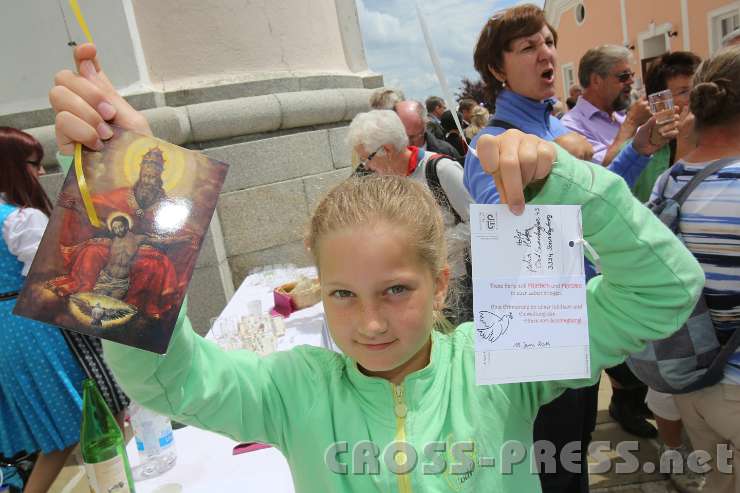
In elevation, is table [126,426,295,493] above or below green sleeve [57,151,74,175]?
below

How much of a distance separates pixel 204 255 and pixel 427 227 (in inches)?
125

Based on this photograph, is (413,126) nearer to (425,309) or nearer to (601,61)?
(601,61)

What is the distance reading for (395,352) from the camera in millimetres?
1145

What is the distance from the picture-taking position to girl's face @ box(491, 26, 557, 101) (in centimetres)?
222

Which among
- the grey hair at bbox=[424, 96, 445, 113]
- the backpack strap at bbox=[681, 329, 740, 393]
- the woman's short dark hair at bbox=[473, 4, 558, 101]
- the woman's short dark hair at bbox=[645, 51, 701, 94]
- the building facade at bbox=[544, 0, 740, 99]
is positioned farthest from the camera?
the building facade at bbox=[544, 0, 740, 99]

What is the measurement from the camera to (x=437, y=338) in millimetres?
1368

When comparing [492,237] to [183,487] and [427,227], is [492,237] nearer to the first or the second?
[427,227]

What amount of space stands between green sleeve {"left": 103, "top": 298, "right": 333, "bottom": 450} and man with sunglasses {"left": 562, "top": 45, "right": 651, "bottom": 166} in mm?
2530

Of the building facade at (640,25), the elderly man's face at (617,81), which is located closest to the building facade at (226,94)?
the elderly man's face at (617,81)

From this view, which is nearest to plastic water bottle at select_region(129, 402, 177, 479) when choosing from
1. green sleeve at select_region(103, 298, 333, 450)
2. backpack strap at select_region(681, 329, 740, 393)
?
green sleeve at select_region(103, 298, 333, 450)

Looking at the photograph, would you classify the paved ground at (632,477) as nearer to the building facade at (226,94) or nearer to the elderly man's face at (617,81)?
the elderly man's face at (617,81)

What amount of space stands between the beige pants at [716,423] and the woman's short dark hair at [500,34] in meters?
1.56

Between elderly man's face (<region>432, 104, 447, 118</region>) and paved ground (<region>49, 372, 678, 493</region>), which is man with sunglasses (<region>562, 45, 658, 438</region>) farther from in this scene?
elderly man's face (<region>432, 104, 447, 118</region>)

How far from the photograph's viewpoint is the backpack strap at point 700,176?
1910 millimetres
